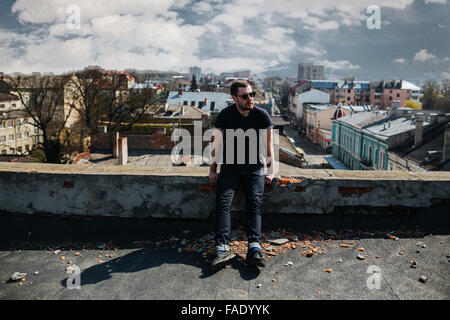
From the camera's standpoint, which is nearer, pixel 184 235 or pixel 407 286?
pixel 407 286

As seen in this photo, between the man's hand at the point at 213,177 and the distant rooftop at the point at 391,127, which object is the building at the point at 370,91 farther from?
the man's hand at the point at 213,177

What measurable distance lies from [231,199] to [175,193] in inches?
31.5

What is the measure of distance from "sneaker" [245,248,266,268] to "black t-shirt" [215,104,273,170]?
0.89m

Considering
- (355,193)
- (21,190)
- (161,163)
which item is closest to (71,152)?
(161,163)

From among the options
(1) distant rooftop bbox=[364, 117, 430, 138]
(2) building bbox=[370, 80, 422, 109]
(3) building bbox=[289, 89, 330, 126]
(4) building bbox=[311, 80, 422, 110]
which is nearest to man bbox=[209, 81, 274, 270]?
(1) distant rooftop bbox=[364, 117, 430, 138]

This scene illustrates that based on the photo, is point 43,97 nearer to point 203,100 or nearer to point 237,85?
point 203,100

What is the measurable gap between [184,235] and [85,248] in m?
1.01

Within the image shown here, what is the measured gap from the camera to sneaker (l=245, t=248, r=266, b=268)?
3236mm

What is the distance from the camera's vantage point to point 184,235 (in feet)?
13.5

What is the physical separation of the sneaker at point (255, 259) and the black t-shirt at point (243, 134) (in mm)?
889

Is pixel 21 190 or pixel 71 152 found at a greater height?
pixel 21 190

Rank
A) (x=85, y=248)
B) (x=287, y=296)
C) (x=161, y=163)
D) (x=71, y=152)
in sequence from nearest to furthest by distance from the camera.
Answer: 1. (x=287, y=296)
2. (x=85, y=248)
3. (x=161, y=163)
4. (x=71, y=152)

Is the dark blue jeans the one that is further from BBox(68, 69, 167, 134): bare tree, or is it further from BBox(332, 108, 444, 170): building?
BBox(332, 108, 444, 170): building
